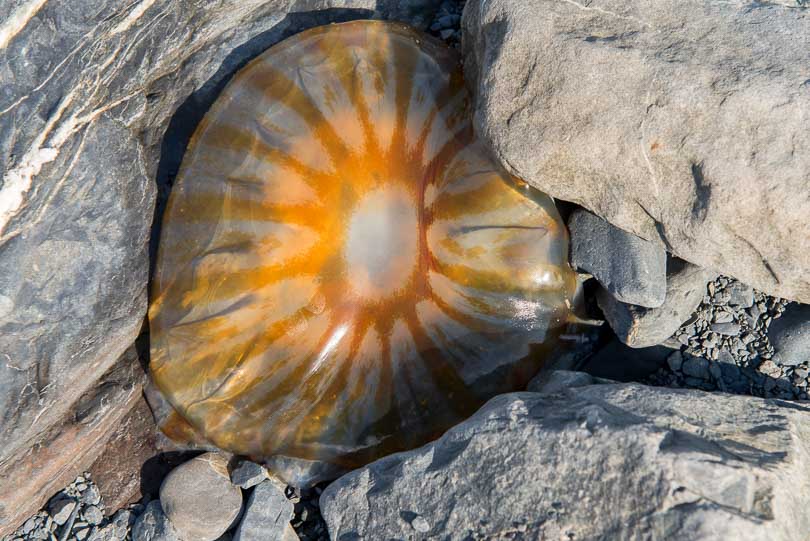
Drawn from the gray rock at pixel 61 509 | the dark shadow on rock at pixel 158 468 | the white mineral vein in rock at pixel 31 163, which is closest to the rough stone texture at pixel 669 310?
the dark shadow on rock at pixel 158 468

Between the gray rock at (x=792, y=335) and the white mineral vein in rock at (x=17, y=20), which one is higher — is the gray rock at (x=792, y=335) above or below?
below

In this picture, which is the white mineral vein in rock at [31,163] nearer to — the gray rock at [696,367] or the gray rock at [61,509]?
the gray rock at [61,509]

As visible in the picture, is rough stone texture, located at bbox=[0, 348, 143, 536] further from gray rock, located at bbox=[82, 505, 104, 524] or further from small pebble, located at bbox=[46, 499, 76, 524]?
gray rock, located at bbox=[82, 505, 104, 524]

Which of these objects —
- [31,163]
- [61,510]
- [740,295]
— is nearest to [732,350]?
[740,295]

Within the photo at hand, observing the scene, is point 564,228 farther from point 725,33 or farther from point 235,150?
point 235,150

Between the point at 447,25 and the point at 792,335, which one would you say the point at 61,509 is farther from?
the point at 792,335

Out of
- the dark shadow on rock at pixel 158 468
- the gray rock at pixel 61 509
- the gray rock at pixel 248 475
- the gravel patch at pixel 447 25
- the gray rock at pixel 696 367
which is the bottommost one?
the gray rock at pixel 696 367
